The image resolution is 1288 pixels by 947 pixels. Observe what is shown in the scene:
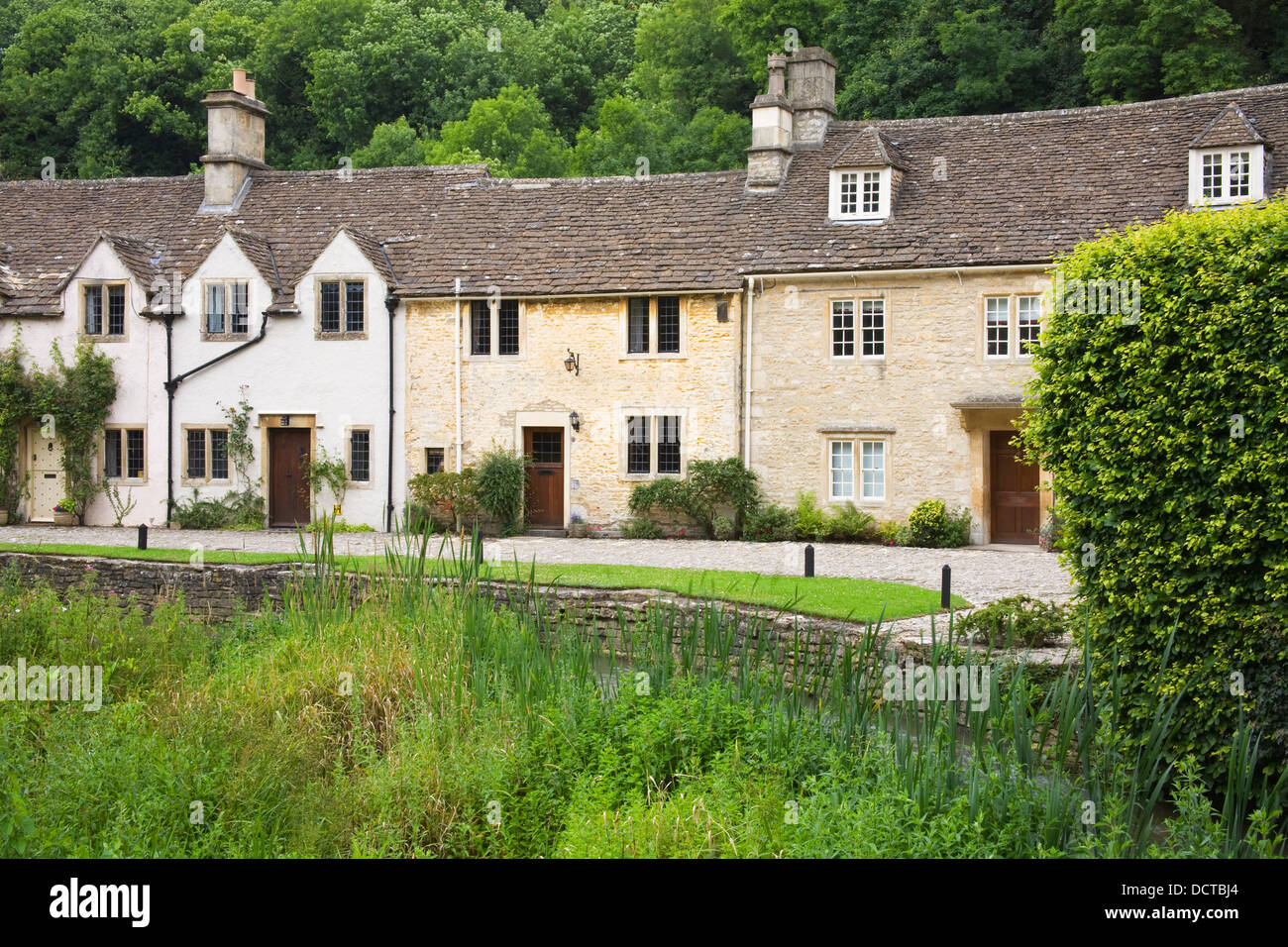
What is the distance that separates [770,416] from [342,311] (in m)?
10.1

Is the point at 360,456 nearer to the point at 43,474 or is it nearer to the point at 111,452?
the point at 111,452

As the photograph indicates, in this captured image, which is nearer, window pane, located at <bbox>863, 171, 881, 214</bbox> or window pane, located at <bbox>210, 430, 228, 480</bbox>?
window pane, located at <bbox>863, 171, 881, 214</bbox>

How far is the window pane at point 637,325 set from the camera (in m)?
28.6

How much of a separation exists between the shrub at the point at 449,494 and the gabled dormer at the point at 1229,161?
15710 mm

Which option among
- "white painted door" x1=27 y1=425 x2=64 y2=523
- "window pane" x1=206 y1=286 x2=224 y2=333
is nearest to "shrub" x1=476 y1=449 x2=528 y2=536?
"window pane" x1=206 y1=286 x2=224 y2=333

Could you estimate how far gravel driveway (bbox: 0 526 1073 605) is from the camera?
19578 millimetres

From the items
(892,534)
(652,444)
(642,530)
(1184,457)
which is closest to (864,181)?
(652,444)

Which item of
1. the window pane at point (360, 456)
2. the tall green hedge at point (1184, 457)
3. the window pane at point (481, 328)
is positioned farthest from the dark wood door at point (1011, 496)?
the tall green hedge at point (1184, 457)

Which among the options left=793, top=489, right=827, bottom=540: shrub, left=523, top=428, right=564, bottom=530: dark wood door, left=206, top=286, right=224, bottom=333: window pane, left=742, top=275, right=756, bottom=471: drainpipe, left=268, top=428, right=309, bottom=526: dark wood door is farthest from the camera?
left=206, top=286, right=224, bottom=333: window pane

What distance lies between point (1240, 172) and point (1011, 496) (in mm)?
7629

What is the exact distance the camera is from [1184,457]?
31.4ft

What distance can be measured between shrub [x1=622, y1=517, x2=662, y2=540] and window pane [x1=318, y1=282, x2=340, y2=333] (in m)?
8.34

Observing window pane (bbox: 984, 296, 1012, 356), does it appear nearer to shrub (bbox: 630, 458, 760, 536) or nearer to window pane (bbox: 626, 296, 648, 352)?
shrub (bbox: 630, 458, 760, 536)

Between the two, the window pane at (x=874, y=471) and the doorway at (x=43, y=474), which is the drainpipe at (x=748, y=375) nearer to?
the window pane at (x=874, y=471)
